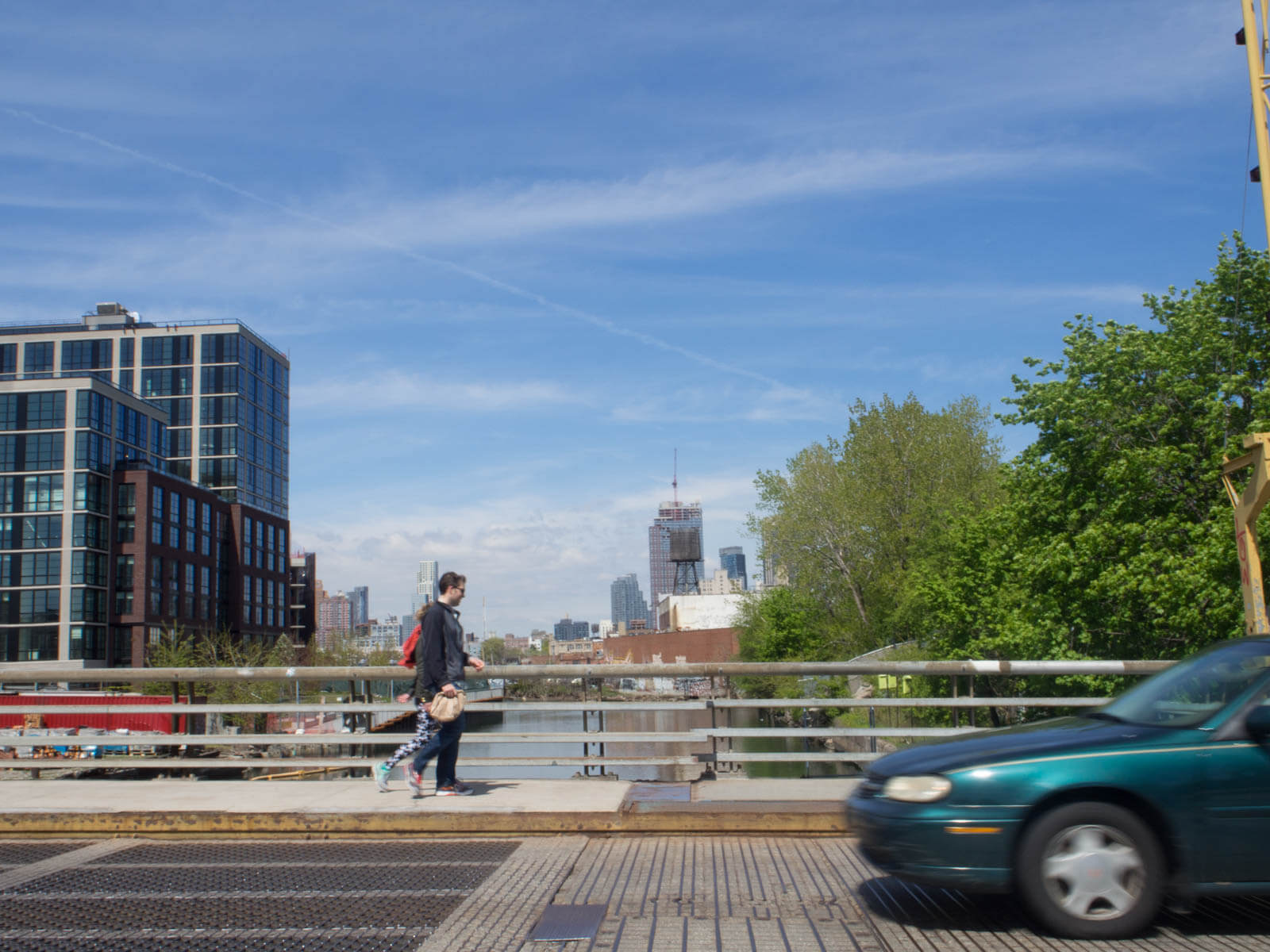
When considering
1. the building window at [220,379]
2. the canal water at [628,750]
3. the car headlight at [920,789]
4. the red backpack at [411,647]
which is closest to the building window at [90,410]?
the building window at [220,379]

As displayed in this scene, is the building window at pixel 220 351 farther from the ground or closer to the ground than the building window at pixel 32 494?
farther from the ground

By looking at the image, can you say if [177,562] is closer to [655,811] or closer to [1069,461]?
[1069,461]

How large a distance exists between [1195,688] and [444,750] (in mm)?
5811

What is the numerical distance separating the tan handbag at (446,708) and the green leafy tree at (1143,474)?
24.4 metres

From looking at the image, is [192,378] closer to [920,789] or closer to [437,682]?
[437,682]

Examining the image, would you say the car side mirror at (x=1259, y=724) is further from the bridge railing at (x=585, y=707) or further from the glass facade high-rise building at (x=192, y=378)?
the glass facade high-rise building at (x=192, y=378)

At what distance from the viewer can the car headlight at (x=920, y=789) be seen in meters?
5.39

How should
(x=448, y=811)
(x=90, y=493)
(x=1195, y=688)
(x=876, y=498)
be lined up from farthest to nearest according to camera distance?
(x=90, y=493) < (x=876, y=498) < (x=448, y=811) < (x=1195, y=688)

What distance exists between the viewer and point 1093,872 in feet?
17.0

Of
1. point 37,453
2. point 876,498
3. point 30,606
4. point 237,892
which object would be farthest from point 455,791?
point 37,453

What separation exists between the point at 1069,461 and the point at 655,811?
2848 cm

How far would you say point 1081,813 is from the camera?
522 centimetres

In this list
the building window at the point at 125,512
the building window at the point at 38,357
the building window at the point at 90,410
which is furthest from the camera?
the building window at the point at 38,357

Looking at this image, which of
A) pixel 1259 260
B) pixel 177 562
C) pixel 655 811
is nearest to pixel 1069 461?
pixel 1259 260
